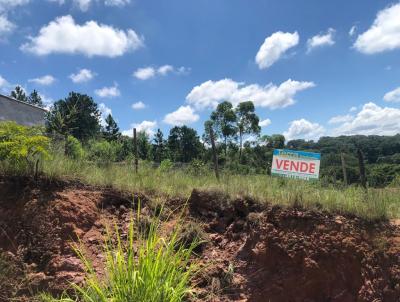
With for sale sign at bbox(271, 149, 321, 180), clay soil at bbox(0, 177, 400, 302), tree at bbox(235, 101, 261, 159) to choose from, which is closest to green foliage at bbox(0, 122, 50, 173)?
clay soil at bbox(0, 177, 400, 302)

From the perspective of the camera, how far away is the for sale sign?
28.9 feet

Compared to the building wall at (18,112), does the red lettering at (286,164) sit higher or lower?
lower

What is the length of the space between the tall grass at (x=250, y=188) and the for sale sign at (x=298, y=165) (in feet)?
2.68

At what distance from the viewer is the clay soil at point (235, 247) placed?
5062 mm

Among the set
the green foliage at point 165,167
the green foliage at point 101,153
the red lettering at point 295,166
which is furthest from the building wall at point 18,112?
the red lettering at point 295,166

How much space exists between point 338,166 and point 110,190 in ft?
20.2

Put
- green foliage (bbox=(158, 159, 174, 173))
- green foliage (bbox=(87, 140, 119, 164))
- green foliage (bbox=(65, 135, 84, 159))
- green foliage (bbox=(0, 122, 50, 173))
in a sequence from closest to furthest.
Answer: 1. green foliage (bbox=(0, 122, 50, 173))
2. green foliage (bbox=(65, 135, 84, 159))
3. green foliage (bbox=(87, 140, 119, 164))
4. green foliage (bbox=(158, 159, 174, 173))

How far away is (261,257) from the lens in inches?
217

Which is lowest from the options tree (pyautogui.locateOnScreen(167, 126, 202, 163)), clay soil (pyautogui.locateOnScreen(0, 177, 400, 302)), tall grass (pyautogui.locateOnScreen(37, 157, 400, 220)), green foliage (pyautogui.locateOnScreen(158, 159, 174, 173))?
clay soil (pyautogui.locateOnScreen(0, 177, 400, 302))

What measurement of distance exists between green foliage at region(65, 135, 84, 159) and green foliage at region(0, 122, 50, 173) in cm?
109

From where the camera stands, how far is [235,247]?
5.80m

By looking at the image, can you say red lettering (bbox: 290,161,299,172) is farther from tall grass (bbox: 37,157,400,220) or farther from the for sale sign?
tall grass (bbox: 37,157,400,220)

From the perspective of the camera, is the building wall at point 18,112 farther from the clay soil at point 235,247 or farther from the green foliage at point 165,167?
the clay soil at point 235,247

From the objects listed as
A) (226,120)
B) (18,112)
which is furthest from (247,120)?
(18,112)
